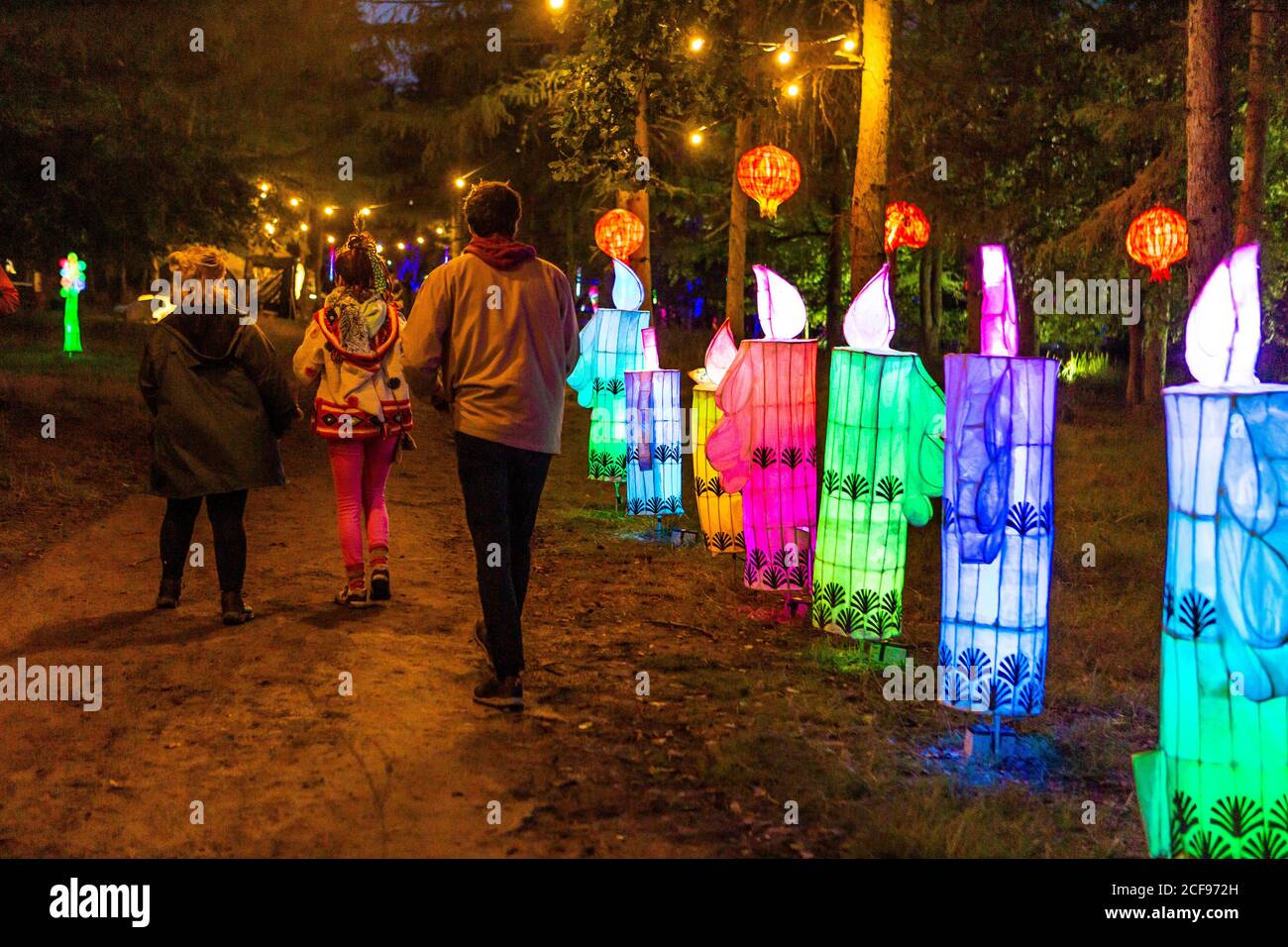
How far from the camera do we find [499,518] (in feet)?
18.2

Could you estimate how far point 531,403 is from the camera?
5.59 meters

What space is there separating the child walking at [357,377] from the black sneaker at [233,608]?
0.68 meters

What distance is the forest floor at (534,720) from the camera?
4.46 meters

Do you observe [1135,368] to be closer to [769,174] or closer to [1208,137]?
[769,174]

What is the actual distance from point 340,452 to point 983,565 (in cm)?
373


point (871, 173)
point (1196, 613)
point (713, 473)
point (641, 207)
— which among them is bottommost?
point (1196, 613)

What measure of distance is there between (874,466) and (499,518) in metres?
2.22

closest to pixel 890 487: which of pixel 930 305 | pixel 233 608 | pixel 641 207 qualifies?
pixel 233 608

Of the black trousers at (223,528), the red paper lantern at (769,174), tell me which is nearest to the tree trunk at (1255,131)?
the red paper lantern at (769,174)

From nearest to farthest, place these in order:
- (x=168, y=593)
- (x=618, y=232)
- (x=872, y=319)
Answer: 1. (x=872, y=319)
2. (x=168, y=593)
3. (x=618, y=232)

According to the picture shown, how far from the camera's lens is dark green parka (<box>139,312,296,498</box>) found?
22.3 feet
